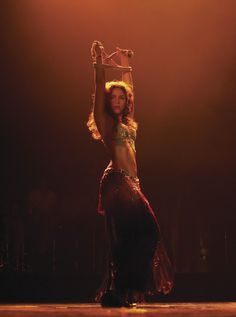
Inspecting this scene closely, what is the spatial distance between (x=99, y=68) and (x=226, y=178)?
5919mm

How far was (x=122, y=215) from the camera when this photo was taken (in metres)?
3.10

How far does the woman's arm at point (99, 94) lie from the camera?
3.09 meters

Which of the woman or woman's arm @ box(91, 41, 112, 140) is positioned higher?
woman's arm @ box(91, 41, 112, 140)

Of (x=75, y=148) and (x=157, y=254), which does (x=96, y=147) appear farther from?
(x=157, y=254)

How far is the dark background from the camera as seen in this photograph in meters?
6.26

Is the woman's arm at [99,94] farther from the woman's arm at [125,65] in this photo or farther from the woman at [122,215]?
the woman's arm at [125,65]

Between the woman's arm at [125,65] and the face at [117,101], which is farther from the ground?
the woman's arm at [125,65]

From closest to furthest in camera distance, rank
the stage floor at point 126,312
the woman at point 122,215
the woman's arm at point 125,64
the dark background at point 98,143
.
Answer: the stage floor at point 126,312 → the woman at point 122,215 → the woman's arm at point 125,64 → the dark background at point 98,143

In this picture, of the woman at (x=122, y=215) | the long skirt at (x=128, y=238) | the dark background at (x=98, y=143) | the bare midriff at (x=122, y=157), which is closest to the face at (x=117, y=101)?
the woman at (x=122, y=215)

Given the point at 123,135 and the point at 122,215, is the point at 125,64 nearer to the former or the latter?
the point at 123,135

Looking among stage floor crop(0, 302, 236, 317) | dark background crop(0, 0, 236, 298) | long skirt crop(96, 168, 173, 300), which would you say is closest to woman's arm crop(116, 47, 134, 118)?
long skirt crop(96, 168, 173, 300)

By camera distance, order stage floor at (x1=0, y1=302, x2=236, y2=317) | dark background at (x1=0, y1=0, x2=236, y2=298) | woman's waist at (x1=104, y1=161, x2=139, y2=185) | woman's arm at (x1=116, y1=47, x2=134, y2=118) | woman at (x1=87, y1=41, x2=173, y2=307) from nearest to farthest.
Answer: stage floor at (x1=0, y1=302, x2=236, y2=317)
woman at (x1=87, y1=41, x2=173, y2=307)
woman's waist at (x1=104, y1=161, x2=139, y2=185)
woman's arm at (x1=116, y1=47, x2=134, y2=118)
dark background at (x1=0, y1=0, x2=236, y2=298)

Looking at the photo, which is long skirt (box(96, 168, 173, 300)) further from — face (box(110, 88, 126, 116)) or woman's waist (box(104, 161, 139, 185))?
face (box(110, 88, 126, 116))

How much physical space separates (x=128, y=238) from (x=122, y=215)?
12cm
